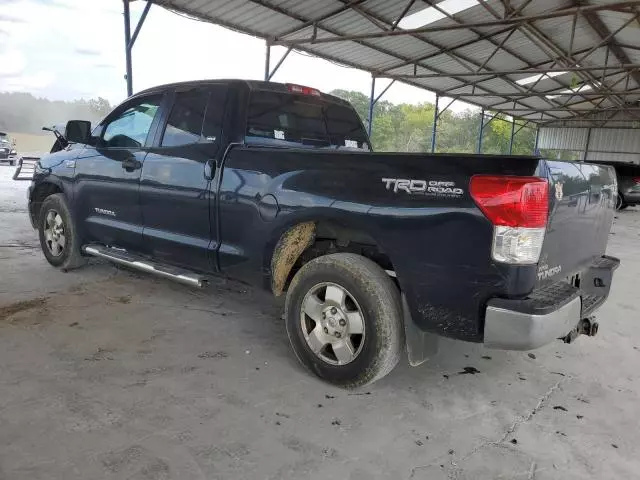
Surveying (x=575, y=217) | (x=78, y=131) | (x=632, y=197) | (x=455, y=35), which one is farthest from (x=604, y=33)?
(x=78, y=131)

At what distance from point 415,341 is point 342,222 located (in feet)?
2.56

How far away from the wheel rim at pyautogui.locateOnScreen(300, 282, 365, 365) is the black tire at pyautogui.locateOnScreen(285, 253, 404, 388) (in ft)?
0.07

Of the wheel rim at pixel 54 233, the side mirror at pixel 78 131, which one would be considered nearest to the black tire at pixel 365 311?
the side mirror at pixel 78 131

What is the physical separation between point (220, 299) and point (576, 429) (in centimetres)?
301

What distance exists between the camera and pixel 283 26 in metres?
11.9

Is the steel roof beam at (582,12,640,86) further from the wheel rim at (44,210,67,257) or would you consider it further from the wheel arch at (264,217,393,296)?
the wheel rim at (44,210,67,257)

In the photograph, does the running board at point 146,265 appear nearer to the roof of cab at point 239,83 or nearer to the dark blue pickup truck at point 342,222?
the dark blue pickup truck at point 342,222

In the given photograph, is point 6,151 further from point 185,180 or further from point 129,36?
point 185,180

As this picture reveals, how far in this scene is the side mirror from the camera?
4484 millimetres

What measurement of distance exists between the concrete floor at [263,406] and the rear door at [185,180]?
2.05 ft

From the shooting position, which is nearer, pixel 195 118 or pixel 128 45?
pixel 195 118

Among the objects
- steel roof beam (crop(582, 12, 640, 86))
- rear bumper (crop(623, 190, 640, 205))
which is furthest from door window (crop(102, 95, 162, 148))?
rear bumper (crop(623, 190, 640, 205))

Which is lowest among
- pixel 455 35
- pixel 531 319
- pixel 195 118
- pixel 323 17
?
pixel 531 319

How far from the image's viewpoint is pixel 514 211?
226 centimetres
